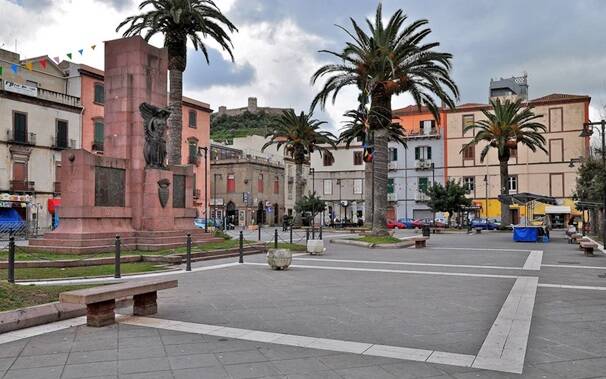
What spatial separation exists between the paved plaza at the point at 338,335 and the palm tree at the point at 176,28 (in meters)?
17.6

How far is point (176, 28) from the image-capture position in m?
27.5

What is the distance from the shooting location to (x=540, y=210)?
63594 mm

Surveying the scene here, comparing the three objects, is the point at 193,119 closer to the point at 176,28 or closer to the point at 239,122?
the point at 176,28

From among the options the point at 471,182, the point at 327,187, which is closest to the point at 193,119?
the point at 327,187

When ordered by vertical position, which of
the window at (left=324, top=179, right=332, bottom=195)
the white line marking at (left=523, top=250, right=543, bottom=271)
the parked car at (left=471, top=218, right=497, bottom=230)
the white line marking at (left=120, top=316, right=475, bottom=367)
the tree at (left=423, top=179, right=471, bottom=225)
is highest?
the window at (left=324, top=179, right=332, bottom=195)

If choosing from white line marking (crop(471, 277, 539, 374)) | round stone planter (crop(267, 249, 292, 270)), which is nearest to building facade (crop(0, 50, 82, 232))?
round stone planter (crop(267, 249, 292, 270))

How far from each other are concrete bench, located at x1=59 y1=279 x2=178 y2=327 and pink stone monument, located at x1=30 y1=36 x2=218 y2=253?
33.4 ft

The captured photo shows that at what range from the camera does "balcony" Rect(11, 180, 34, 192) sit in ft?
136

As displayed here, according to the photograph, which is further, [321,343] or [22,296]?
[22,296]

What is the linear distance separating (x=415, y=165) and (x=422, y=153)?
1.83 metres

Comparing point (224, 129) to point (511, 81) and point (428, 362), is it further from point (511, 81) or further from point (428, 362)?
point (428, 362)

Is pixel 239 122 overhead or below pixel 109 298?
overhead

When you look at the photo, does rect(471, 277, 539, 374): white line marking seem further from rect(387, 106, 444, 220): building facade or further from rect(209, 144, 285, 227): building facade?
rect(387, 106, 444, 220): building facade

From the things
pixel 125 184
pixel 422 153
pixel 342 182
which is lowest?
pixel 125 184
